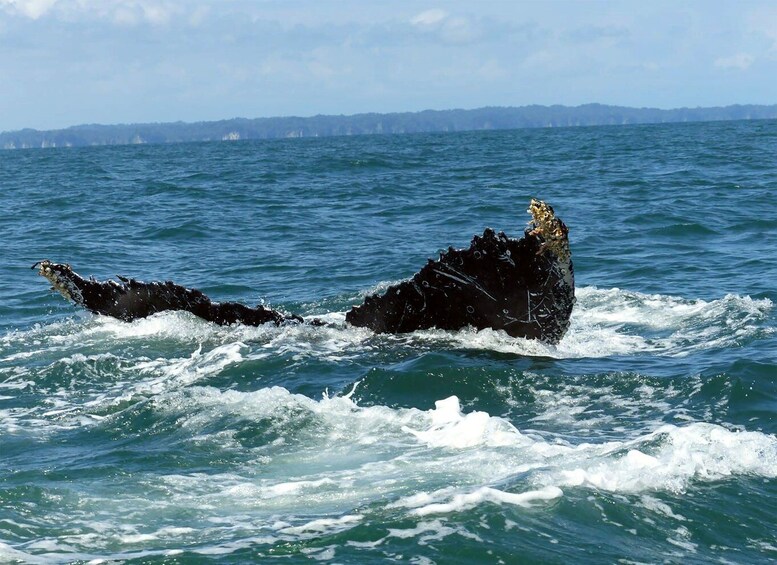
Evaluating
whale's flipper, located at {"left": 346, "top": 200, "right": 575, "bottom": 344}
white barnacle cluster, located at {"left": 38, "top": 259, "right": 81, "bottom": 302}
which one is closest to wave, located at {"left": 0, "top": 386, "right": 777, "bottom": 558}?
whale's flipper, located at {"left": 346, "top": 200, "right": 575, "bottom": 344}

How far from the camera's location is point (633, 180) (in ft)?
117

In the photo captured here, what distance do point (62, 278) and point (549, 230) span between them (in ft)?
19.4

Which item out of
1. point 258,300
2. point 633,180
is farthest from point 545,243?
point 633,180

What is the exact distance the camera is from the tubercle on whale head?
9500mm

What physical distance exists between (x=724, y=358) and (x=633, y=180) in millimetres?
24782

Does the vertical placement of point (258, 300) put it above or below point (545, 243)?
below

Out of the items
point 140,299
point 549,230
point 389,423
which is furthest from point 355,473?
point 140,299

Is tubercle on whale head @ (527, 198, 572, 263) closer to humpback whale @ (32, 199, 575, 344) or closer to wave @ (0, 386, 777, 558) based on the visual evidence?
humpback whale @ (32, 199, 575, 344)

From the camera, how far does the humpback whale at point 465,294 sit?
1026 cm

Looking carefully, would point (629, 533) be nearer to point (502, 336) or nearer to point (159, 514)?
point (159, 514)

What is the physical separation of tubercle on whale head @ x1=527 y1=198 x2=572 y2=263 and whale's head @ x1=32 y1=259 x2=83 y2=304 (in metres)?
5.62

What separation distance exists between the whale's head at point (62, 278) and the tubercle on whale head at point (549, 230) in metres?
5.62

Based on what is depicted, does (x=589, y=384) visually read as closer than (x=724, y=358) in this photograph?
Yes

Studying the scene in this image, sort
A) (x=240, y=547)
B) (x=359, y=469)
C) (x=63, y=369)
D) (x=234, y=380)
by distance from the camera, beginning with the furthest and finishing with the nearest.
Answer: (x=63, y=369)
(x=234, y=380)
(x=359, y=469)
(x=240, y=547)
